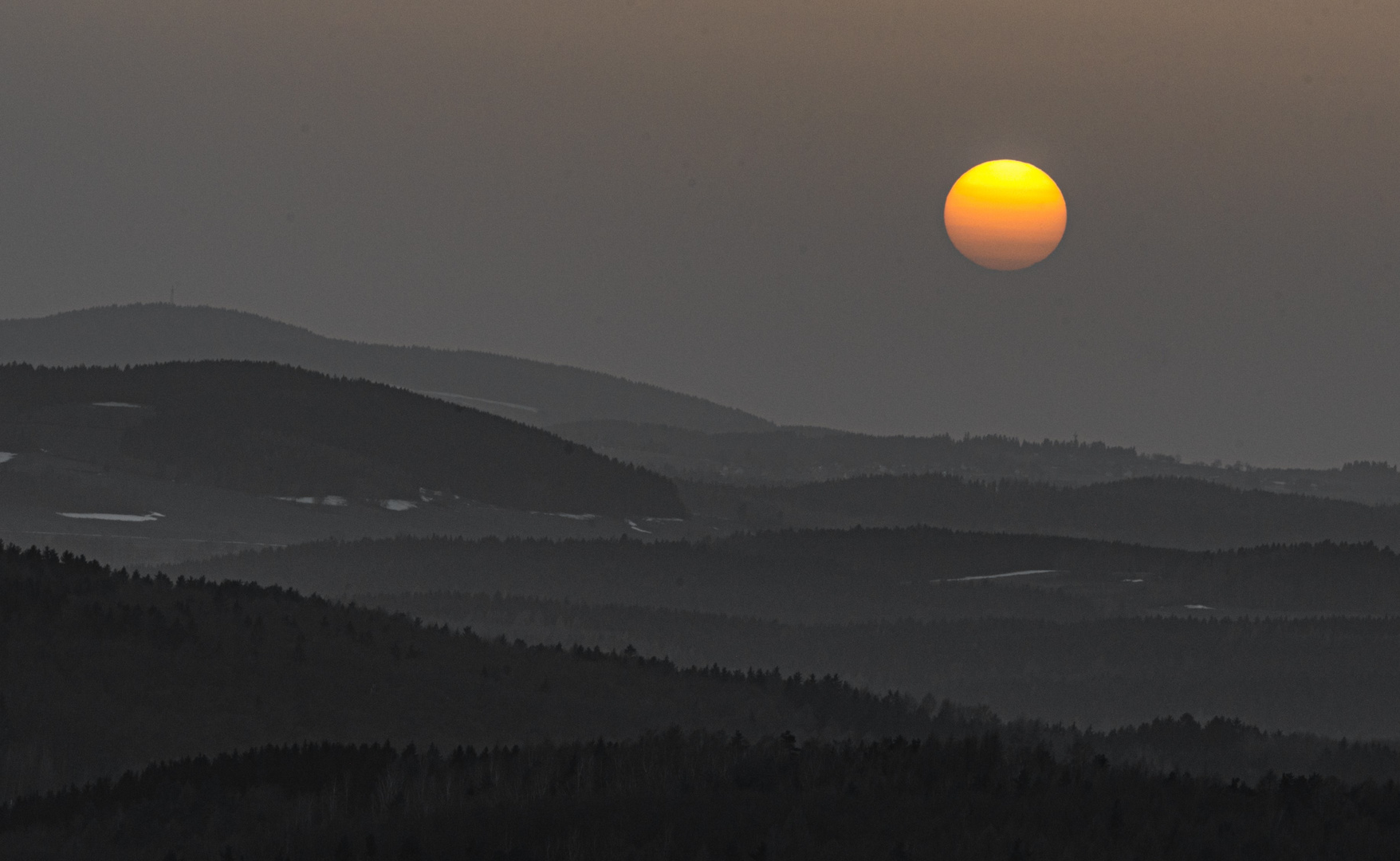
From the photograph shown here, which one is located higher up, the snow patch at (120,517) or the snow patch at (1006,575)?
the snow patch at (120,517)

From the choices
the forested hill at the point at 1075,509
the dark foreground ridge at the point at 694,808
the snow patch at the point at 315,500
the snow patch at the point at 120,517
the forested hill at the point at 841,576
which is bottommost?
the dark foreground ridge at the point at 694,808

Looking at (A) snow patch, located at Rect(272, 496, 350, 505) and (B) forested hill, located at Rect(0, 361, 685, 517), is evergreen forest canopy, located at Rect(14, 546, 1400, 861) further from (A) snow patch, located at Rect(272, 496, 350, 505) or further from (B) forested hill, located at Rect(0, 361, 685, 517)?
(B) forested hill, located at Rect(0, 361, 685, 517)

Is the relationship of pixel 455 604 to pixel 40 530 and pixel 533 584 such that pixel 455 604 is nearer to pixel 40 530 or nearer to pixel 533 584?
pixel 533 584

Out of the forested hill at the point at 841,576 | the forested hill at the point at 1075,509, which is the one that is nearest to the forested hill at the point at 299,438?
the forested hill at the point at 1075,509

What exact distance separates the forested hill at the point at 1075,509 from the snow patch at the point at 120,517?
129ft

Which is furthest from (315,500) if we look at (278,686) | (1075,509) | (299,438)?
(278,686)

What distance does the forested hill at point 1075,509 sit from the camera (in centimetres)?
13638

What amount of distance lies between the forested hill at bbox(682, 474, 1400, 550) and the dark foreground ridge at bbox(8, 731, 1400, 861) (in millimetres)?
101034

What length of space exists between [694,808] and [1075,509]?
130761mm

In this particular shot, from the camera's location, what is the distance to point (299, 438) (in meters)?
130

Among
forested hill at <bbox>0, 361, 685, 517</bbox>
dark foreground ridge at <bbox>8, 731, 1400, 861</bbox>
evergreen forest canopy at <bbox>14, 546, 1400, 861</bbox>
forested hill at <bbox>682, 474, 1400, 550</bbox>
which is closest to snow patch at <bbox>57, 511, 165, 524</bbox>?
forested hill at <bbox>0, 361, 685, 517</bbox>

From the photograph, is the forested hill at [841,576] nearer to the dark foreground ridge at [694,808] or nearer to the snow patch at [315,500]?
the snow patch at [315,500]

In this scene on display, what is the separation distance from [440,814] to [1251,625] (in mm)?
50205

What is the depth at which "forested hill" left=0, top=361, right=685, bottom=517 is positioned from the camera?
120 metres
